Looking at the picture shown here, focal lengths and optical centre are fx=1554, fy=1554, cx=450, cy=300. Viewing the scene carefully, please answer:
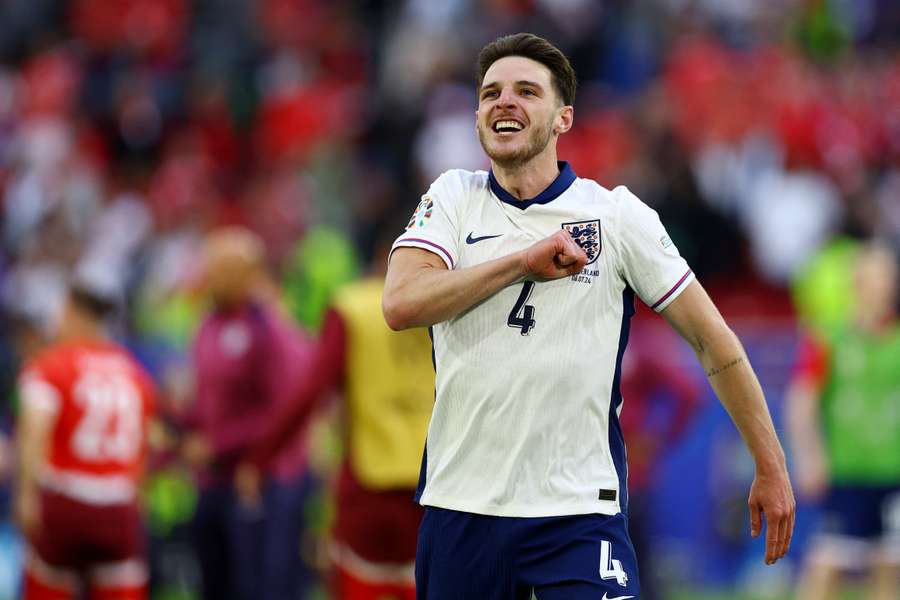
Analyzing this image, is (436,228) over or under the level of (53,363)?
over

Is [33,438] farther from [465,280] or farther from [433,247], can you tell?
[465,280]

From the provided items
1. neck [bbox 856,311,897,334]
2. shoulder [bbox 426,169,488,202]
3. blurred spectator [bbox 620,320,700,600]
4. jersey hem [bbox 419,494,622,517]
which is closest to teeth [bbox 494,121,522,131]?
shoulder [bbox 426,169,488,202]

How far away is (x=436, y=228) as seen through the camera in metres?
4.83

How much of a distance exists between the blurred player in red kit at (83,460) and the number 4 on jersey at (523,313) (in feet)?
12.8

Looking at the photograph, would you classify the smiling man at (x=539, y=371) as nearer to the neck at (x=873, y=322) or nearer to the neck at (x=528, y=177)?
the neck at (x=528, y=177)

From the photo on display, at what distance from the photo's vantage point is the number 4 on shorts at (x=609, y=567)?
15.3 ft

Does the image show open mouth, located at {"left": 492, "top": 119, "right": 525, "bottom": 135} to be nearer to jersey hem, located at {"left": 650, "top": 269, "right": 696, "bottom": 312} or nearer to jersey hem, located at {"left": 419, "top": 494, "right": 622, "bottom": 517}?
jersey hem, located at {"left": 650, "top": 269, "right": 696, "bottom": 312}

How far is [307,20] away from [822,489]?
11.0 metres

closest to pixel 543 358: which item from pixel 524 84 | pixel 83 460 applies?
pixel 524 84

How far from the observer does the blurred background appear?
13438 millimetres

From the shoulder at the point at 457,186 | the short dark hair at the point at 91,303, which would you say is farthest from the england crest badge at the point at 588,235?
the short dark hair at the point at 91,303

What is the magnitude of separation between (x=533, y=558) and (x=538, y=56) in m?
1.56

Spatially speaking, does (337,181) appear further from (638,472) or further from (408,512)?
(408,512)

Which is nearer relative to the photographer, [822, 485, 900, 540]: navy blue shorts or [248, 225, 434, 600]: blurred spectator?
→ [248, 225, 434, 600]: blurred spectator
